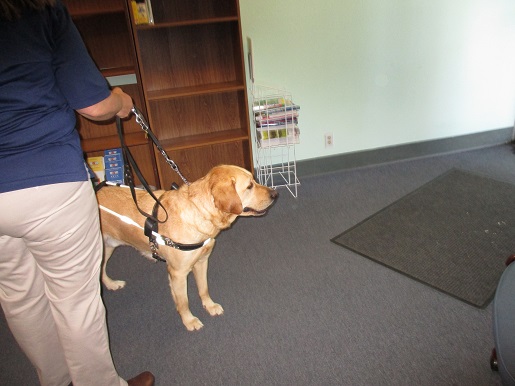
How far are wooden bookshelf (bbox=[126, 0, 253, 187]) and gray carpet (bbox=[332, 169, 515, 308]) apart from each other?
116cm

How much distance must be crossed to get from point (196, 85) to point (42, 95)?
219 centimetres

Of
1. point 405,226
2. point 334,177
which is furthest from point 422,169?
point 405,226

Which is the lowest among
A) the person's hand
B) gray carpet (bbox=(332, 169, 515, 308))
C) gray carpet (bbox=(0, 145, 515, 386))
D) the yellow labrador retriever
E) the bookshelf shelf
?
gray carpet (bbox=(0, 145, 515, 386))

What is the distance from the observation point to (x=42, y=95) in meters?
1.14

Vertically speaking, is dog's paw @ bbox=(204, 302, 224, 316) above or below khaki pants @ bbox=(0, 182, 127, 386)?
below

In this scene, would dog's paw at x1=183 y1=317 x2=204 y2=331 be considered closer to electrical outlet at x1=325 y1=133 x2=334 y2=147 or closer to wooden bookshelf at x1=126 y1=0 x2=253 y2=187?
wooden bookshelf at x1=126 y1=0 x2=253 y2=187

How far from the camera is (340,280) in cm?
238

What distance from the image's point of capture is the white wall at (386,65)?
127 inches

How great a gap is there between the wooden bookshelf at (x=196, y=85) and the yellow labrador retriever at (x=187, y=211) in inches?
47.7

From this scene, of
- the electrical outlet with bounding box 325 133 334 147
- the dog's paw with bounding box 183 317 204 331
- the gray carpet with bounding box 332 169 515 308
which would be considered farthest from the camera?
the electrical outlet with bounding box 325 133 334 147

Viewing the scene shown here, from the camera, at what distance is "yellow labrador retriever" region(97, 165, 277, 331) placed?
179 centimetres

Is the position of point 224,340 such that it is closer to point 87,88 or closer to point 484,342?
point 484,342

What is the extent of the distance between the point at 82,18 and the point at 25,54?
7.28 ft

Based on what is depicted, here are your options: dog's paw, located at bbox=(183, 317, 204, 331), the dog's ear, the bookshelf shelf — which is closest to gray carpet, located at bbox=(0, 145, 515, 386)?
dog's paw, located at bbox=(183, 317, 204, 331)
